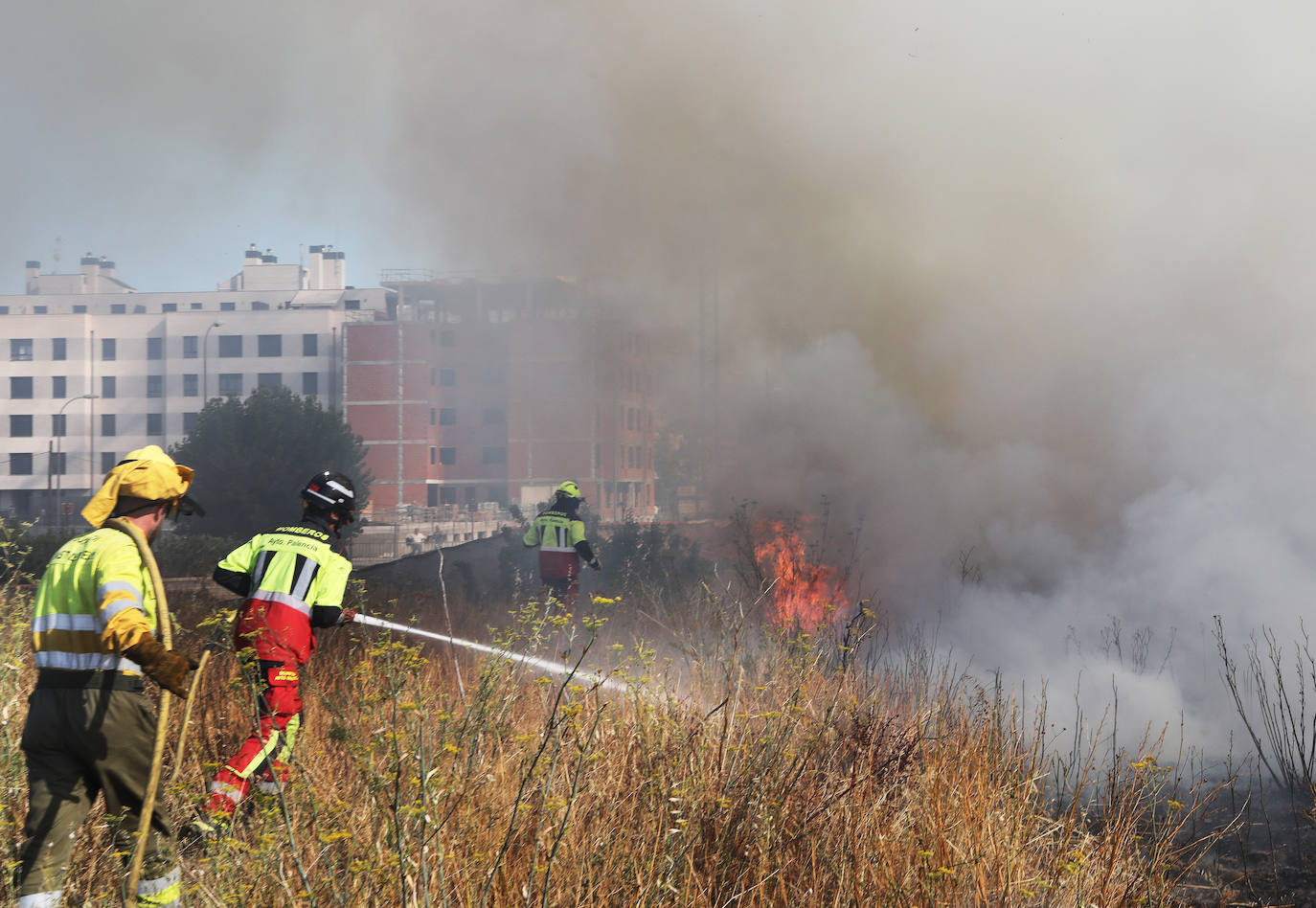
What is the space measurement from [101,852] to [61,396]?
7539 centimetres

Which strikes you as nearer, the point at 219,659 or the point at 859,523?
the point at 219,659

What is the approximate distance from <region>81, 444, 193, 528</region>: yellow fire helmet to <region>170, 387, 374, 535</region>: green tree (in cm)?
3178

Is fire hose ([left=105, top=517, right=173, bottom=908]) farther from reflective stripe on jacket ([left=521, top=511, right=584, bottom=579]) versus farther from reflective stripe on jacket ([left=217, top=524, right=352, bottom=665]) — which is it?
reflective stripe on jacket ([left=521, top=511, right=584, bottom=579])

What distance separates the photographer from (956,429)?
15.5m

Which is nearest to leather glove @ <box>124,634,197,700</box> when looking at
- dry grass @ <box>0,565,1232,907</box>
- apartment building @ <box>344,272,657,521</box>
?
dry grass @ <box>0,565,1232,907</box>

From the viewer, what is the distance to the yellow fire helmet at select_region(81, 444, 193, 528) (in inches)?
136

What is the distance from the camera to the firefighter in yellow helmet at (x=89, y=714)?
10.4ft

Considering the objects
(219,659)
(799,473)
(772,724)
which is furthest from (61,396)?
(772,724)

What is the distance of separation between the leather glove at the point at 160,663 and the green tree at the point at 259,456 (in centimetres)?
3226

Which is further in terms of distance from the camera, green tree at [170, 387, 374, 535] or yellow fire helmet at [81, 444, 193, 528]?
green tree at [170, 387, 374, 535]

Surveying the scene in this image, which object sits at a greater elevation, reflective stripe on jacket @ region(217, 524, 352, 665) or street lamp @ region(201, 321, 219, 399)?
street lamp @ region(201, 321, 219, 399)

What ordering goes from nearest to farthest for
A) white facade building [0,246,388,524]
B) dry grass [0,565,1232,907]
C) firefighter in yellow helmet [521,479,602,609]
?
dry grass [0,565,1232,907] < firefighter in yellow helmet [521,479,602,609] < white facade building [0,246,388,524]

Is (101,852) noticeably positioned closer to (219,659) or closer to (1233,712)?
(219,659)

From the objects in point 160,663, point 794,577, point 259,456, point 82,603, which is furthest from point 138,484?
point 259,456
